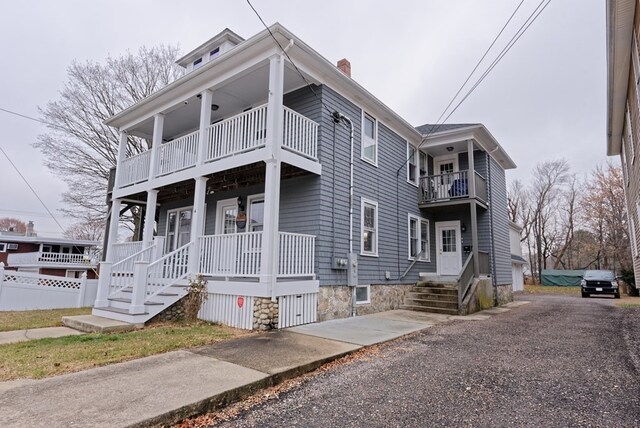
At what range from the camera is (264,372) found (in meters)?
4.18

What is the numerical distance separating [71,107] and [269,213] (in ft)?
60.8

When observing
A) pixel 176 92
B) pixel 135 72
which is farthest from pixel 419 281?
pixel 135 72

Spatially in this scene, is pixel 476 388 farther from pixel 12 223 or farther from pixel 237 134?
pixel 12 223

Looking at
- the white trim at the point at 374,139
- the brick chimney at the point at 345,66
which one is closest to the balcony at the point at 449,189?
the white trim at the point at 374,139

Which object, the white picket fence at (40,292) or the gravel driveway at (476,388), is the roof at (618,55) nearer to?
the gravel driveway at (476,388)

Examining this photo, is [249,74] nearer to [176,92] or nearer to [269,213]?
[176,92]

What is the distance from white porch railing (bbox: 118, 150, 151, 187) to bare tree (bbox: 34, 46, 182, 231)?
8420 millimetres

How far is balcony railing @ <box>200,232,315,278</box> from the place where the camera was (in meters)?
7.50

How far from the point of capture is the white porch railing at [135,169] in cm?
1115

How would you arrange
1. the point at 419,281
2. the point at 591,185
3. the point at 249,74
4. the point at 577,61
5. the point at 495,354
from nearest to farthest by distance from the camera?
the point at 495,354
the point at 249,74
the point at 577,61
the point at 419,281
the point at 591,185

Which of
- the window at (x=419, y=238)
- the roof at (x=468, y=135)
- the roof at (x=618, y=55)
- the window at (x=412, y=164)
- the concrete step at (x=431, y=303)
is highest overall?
the roof at (x=618, y=55)

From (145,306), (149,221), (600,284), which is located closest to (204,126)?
(149,221)

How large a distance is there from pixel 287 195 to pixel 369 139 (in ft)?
11.2

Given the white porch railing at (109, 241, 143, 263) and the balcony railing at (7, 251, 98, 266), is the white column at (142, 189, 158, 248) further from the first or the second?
the balcony railing at (7, 251, 98, 266)
